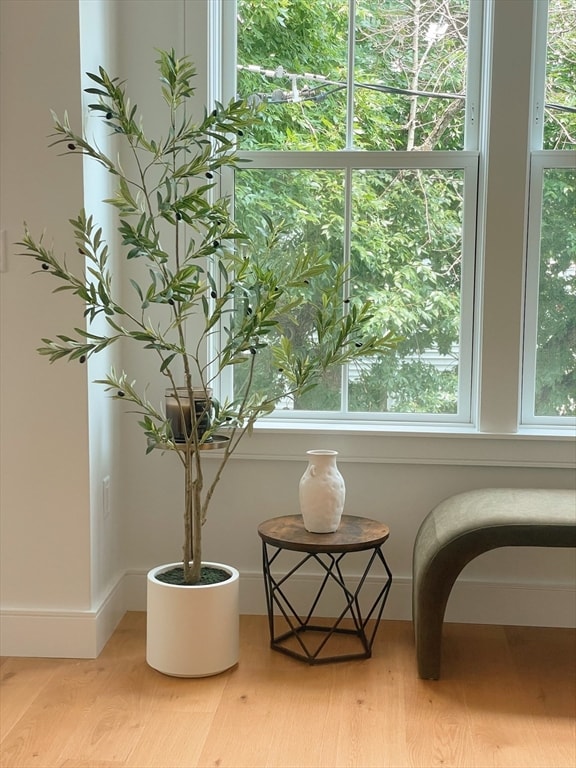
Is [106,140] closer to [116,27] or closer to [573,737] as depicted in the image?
[116,27]

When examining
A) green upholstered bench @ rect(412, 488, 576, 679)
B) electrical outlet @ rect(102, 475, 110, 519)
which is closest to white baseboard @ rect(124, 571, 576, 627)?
green upholstered bench @ rect(412, 488, 576, 679)

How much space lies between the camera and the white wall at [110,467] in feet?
8.50

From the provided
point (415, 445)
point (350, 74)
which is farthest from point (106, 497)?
point (350, 74)

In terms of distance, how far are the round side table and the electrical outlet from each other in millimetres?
554

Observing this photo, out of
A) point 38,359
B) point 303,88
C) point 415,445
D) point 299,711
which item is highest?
point 303,88

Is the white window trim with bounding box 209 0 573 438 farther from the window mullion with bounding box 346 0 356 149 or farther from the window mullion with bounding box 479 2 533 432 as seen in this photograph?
the window mullion with bounding box 346 0 356 149

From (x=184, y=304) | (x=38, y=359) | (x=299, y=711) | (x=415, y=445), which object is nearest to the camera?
(x=299, y=711)

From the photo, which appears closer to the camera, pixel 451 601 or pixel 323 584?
pixel 323 584

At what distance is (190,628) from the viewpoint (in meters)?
2.53

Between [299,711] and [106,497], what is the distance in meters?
1.01

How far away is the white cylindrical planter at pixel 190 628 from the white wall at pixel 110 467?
11.1 inches

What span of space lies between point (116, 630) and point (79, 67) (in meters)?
1.91

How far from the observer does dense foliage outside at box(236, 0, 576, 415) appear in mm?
3045

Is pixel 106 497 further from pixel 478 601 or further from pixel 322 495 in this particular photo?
pixel 478 601
